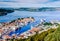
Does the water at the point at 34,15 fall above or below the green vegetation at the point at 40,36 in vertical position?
above

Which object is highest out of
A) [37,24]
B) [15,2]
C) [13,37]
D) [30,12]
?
[15,2]

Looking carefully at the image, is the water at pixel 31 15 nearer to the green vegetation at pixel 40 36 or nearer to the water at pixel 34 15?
the water at pixel 34 15

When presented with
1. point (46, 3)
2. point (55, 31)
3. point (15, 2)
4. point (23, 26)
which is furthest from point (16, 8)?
point (55, 31)

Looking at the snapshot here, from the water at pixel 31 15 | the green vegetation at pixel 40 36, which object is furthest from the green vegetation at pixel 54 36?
the water at pixel 31 15

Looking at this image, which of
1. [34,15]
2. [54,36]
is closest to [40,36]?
[54,36]

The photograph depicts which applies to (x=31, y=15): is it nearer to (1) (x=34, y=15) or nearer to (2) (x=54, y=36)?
(1) (x=34, y=15)

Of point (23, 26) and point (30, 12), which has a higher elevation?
point (30, 12)

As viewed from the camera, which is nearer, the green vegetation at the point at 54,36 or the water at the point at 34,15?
the green vegetation at the point at 54,36

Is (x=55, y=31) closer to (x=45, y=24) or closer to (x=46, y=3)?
(x=45, y=24)

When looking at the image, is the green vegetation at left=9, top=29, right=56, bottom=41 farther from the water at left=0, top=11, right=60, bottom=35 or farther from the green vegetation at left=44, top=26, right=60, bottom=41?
the water at left=0, top=11, right=60, bottom=35

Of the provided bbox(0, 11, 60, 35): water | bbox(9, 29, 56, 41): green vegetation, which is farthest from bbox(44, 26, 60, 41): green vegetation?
bbox(0, 11, 60, 35): water
